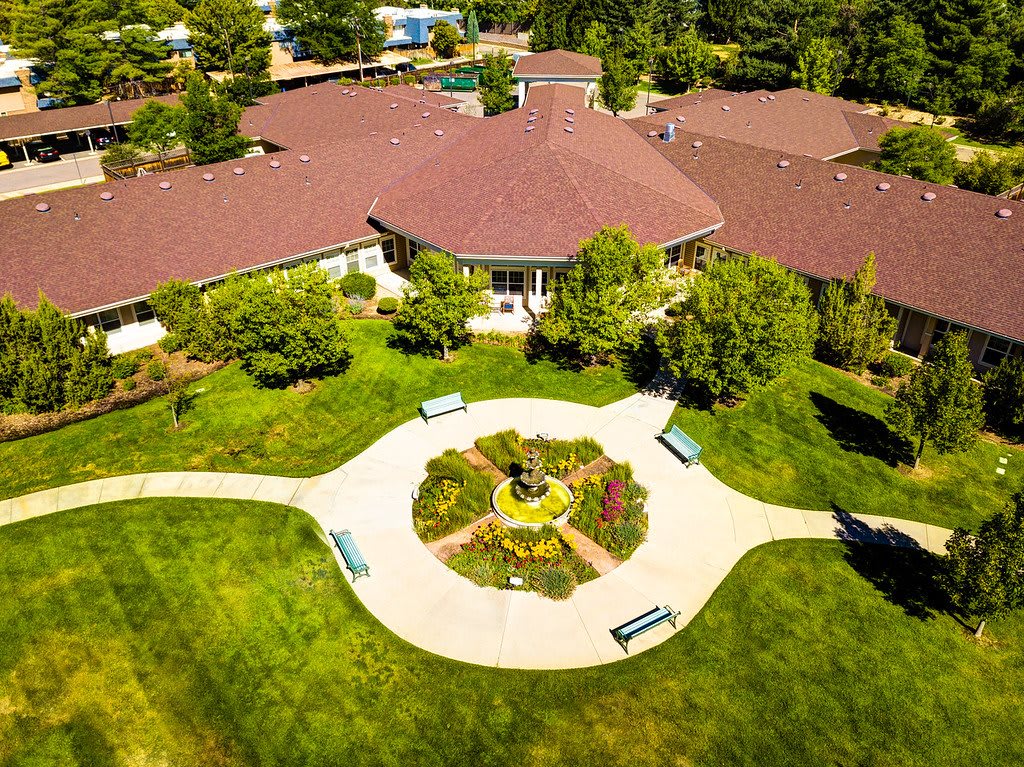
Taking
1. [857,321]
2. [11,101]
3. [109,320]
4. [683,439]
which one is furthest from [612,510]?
[11,101]

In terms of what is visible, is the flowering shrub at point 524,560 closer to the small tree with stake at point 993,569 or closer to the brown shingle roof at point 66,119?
the small tree with stake at point 993,569

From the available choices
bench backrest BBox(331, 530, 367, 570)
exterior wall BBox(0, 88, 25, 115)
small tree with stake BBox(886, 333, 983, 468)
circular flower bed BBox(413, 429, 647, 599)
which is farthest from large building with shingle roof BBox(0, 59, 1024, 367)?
exterior wall BBox(0, 88, 25, 115)

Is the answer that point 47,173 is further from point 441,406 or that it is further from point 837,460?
point 837,460

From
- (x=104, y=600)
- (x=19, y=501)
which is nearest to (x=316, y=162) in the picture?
(x=19, y=501)

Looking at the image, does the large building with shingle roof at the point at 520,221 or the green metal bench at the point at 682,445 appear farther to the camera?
the large building with shingle roof at the point at 520,221

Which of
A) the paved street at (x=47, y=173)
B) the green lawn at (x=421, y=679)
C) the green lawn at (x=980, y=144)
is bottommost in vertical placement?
the green lawn at (x=421, y=679)

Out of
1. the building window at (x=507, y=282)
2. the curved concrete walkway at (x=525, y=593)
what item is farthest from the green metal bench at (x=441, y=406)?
the building window at (x=507, y=282)
